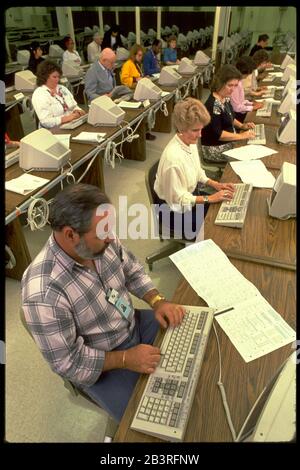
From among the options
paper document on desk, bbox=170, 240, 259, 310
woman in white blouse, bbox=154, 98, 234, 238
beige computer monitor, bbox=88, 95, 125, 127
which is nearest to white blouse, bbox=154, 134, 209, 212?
woman in white blouse, bbox=154, 98, 234, 238

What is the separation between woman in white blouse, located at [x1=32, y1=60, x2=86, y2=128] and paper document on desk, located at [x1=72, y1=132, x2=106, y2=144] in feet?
1.23

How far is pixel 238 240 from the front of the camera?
58.4 inches

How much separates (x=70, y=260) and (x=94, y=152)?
1664 millimetres

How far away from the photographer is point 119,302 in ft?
3.83

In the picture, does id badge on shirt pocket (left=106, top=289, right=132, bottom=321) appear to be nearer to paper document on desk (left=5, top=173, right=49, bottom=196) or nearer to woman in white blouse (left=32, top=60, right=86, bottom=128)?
paper document on desk (left=5, top=173, right=49, bottom=196)

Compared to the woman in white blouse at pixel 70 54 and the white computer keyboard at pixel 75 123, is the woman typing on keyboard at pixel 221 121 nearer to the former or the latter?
the white computer keyboard at pixel 75 123

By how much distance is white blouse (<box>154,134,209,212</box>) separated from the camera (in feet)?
5.82

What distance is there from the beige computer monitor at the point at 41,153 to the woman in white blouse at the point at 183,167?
0.74 m

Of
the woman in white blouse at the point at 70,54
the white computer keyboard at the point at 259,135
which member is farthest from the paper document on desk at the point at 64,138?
the woman in white blouse at the point at 70,54

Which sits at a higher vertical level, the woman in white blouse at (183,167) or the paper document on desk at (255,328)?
the woman in white blouse at (183,167)

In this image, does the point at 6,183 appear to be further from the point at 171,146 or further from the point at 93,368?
the point at 93,368

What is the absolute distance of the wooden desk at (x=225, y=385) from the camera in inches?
32.1
